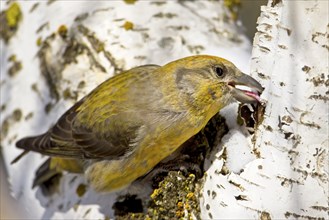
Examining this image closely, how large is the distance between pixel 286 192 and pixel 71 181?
189cm

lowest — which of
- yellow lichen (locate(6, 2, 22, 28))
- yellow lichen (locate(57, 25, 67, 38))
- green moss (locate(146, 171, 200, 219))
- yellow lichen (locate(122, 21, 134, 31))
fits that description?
green moss (locate(146, 171, 200, 219))

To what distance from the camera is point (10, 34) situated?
5.62 metres

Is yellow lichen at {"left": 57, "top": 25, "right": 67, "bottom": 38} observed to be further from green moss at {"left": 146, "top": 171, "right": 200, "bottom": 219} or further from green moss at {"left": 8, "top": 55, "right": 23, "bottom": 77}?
green moss at {"left": 146, "top": 171, "right": 200, "bottom": 219}

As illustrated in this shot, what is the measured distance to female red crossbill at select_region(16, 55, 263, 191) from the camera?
4.20 metres

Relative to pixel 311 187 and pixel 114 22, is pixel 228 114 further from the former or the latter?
pixel 114 22

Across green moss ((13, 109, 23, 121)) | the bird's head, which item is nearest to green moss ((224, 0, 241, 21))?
the bird's head

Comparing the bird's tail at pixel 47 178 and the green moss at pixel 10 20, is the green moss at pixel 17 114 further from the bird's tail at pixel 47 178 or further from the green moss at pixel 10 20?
the green moss at pixel 10 20

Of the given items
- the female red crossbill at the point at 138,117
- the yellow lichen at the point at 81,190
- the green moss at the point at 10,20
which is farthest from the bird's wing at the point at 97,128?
the green moss at the point at 10,20

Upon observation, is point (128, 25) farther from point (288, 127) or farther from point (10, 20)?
point (288, 127)

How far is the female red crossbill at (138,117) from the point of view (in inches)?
165

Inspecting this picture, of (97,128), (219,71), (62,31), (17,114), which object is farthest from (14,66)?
(219,71)

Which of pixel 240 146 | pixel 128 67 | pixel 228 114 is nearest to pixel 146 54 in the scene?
pixel 128 67

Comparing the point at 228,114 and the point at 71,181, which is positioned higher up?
the point at 228,114

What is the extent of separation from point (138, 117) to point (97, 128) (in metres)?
0.38
